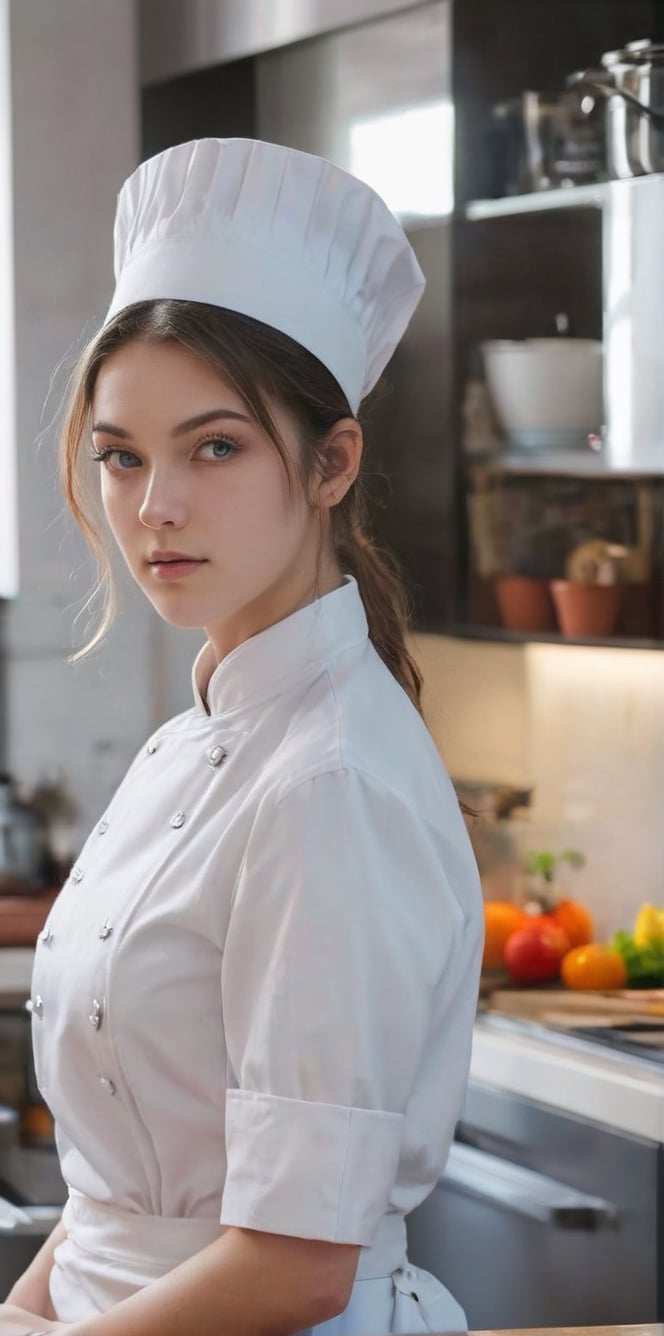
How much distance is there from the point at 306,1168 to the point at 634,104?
1.53m

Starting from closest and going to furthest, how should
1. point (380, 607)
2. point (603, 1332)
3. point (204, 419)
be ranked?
point (603, 1332) → point (204, 419) → point (380, 607)

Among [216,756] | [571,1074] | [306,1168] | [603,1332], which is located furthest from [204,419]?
[571,1074]

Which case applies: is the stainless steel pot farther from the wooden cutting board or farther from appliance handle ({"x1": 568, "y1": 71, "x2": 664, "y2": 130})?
the wooden cutting board

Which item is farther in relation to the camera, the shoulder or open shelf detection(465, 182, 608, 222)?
open shelf detection(465, 182, 608, 222)

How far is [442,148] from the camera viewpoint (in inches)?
93.4

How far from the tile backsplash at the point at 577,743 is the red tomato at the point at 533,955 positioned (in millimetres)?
178

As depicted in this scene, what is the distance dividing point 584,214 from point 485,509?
0.40 meters

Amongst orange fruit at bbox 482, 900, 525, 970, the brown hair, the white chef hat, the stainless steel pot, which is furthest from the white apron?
the stainless steel pot

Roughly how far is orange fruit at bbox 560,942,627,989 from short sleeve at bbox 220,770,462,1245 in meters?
1.22

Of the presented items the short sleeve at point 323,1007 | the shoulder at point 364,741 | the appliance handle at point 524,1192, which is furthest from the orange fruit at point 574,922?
the short sleeve at point 323,1007

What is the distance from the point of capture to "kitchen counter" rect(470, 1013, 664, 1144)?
1864 mm

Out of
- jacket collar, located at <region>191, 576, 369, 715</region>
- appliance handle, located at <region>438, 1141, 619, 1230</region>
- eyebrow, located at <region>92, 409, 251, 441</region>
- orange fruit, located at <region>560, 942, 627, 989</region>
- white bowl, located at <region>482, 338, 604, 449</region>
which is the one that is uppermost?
white bowl, located at <region>482, 338, 604, 449</region>

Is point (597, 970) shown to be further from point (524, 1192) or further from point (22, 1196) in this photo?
point (22, 1196)

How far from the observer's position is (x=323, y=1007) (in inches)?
37.0
